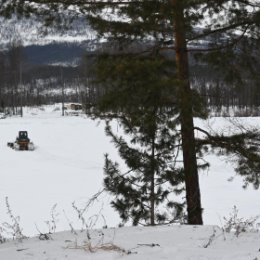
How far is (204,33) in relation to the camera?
7.54m

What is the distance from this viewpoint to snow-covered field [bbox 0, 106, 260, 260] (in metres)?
4.49

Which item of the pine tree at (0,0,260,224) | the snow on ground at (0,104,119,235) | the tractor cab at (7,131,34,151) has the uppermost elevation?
the pine tree at (0,0,260,224)

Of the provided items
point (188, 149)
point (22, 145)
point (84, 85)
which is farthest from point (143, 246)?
point (84, 85)

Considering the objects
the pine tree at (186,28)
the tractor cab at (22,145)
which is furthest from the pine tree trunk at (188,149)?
the tractor cab at (22,145)

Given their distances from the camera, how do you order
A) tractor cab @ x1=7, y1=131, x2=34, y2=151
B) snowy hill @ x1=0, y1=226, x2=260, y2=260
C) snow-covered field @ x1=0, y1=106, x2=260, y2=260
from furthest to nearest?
tractor cab @ x1=7, y1=131, x2=34, y2=151 < snow-covered field @ x1=0, y1=106, x2=260, y2=260 < snowy hill @ x1=0, y1=226, x2=260, y2=260

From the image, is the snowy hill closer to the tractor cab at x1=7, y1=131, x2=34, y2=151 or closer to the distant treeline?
the distant treeline

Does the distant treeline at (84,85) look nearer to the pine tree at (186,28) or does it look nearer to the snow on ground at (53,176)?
the pine tree at (186,28)

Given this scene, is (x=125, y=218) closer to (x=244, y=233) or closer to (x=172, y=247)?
(x=244, y=233)

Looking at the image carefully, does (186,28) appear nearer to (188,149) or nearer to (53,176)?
(188,149)

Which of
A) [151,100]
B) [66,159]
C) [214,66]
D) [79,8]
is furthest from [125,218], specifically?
[66,159]

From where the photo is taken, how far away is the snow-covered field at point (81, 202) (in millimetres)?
4488

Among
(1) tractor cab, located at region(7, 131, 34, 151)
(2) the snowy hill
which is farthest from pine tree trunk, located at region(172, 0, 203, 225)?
(1) tractor cab, located at region(7, 131, 34, 151)

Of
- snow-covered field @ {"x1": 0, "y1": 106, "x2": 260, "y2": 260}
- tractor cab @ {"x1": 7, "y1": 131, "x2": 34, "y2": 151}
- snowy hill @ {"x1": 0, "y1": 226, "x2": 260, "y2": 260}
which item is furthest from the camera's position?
tractor cab @ {"x1": 7, "y1": 131, "x2": 34, "y2": 151}

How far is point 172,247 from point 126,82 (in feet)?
9.03
